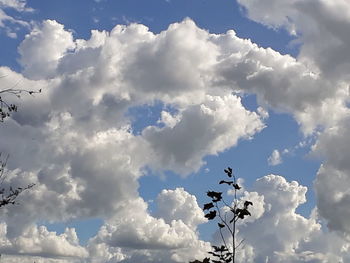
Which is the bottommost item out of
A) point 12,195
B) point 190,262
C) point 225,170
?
point 190,262

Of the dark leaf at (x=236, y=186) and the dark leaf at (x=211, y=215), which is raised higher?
the dark leaf at (x=236, y=186)

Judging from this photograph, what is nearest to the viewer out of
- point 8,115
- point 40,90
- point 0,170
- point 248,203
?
point 40,90

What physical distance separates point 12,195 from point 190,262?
6.02 meters

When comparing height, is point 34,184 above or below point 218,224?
above

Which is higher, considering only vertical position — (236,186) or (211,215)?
(236,186)

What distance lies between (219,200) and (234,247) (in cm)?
146

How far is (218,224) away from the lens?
13.5m

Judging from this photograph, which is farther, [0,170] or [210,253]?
[210,253]

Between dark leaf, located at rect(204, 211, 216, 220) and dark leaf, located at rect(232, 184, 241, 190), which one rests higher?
dark leaf, located at rect(232, 184, 241, 190)

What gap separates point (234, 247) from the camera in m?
13.7

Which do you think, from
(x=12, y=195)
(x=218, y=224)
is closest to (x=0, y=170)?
(x=12, y=195)

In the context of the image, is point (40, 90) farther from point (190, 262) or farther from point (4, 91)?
point (190, 262)

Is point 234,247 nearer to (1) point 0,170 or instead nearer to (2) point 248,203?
(2) point 248,203

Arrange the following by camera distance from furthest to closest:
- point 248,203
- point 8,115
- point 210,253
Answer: point 210,253, point 248,203, point 8,115
